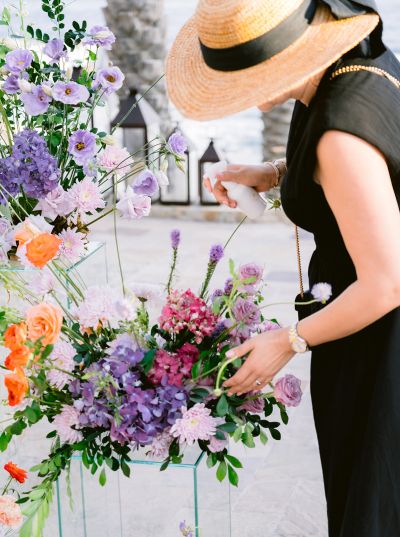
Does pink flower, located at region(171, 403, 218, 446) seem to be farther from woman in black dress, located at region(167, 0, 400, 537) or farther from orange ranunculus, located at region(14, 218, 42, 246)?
orange ranunculus, located at region(14, 218, 42, 246)

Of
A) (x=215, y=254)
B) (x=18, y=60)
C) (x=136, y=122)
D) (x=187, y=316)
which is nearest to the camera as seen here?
(x=187, y=316)

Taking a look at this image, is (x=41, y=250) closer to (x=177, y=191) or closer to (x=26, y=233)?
(x=26, y=233)

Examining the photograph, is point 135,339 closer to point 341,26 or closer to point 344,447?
point 344,447

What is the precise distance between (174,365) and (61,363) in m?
0.21

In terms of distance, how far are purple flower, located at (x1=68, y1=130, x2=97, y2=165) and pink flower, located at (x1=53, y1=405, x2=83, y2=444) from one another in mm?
656

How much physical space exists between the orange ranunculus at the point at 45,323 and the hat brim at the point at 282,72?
0.43m

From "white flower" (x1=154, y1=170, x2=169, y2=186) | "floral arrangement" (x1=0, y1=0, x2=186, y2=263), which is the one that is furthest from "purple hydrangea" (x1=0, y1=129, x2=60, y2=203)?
"white flower" (x1=154, y1=170, x2=169, y2=186)

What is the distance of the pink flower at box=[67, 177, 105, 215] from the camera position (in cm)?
211

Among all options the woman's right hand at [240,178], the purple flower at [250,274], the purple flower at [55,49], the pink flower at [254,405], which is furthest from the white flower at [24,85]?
the pink flower at [254,405]

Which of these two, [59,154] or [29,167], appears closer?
[29,167]

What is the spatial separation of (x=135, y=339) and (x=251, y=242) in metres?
4.22

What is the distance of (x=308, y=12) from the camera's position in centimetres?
153

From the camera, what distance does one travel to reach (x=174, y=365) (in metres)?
1.69

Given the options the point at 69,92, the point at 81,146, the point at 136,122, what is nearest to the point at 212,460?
the point at 81,146
